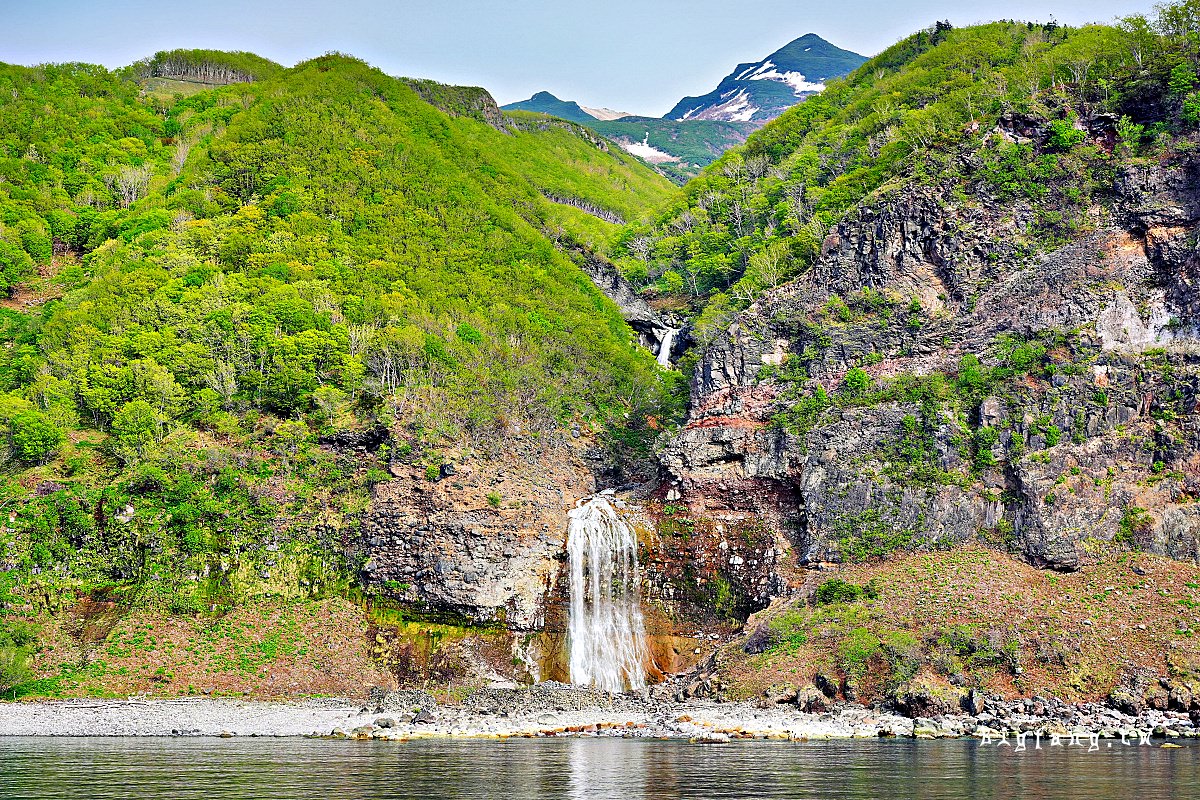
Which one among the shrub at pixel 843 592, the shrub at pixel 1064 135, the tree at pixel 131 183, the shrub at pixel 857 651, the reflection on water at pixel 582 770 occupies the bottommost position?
the reflection on water at pixel 582 770

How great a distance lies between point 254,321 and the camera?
9069 centimetres

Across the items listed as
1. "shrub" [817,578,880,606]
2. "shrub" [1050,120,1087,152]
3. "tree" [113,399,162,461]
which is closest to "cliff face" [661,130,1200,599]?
"shrub" [1050,120,1087,152]

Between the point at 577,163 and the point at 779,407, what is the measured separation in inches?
4445

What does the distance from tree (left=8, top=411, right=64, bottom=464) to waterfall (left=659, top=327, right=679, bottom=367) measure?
62.7 meters

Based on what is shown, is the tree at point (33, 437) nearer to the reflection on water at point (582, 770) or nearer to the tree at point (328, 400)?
the tree at point (328, 400)

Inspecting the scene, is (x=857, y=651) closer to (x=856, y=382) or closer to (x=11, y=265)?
(x=856, y=382)

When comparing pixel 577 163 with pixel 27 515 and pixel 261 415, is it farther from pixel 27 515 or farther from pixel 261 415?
pixel 27 515

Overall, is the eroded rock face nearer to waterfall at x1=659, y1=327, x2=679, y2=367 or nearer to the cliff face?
the cliff face

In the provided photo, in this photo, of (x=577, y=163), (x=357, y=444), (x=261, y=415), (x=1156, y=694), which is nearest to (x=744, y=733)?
(x=1156, y=694)

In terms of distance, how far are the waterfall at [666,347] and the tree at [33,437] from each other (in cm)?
6268

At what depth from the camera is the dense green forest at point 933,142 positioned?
290 ft

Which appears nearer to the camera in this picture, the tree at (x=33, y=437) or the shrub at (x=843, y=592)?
the shrub at (x=843, y=592)

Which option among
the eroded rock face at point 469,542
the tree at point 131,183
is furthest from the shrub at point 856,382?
the tree at point 131,183

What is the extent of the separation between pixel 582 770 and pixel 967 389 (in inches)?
1975
